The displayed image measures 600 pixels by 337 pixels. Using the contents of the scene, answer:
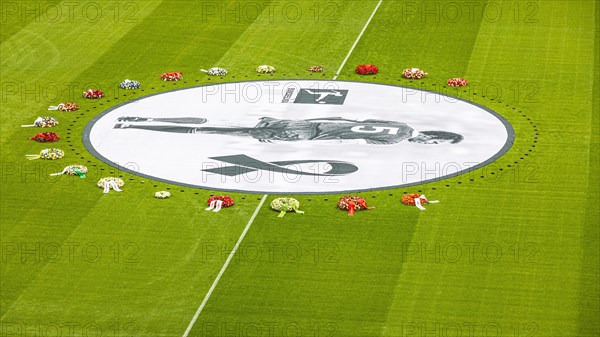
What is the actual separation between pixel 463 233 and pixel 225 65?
81.2 ft

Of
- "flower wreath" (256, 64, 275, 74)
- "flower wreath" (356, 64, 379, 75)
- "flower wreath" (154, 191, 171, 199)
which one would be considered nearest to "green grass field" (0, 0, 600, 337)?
"flower wreath" (154, 191, 171, 199)

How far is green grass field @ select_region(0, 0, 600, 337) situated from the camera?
51.8 meters

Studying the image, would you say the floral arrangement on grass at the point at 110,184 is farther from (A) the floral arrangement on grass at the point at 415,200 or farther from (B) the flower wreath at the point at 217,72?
(B) the flower wreath at the point at 217,72

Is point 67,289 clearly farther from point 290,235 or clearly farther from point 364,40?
point 364,40

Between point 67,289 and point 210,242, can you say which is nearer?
point 67,289

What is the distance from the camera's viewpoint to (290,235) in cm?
5766

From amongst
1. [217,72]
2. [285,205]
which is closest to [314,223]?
[285,205]

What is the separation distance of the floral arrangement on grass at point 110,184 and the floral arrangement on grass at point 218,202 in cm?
448

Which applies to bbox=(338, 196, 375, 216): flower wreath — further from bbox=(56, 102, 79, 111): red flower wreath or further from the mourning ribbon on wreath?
bbox=(56, 102, 79, 111): red flower wreath

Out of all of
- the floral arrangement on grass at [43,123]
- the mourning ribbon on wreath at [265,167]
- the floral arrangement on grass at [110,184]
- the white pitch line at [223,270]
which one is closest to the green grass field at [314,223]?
the white pitch line at [223,270]

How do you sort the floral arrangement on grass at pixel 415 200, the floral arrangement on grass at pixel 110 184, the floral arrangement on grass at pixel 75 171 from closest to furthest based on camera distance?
1. the floral arrangement on grass at pixel 415 200
2. the floral arrangement on grass at pixel 110 184
3. the floral arrangement on grass at pixel 75 171

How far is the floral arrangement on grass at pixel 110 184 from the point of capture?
62.2 meters

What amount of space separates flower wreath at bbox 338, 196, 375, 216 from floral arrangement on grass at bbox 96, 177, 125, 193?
33.0ft

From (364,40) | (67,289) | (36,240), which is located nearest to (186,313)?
(67,289)
